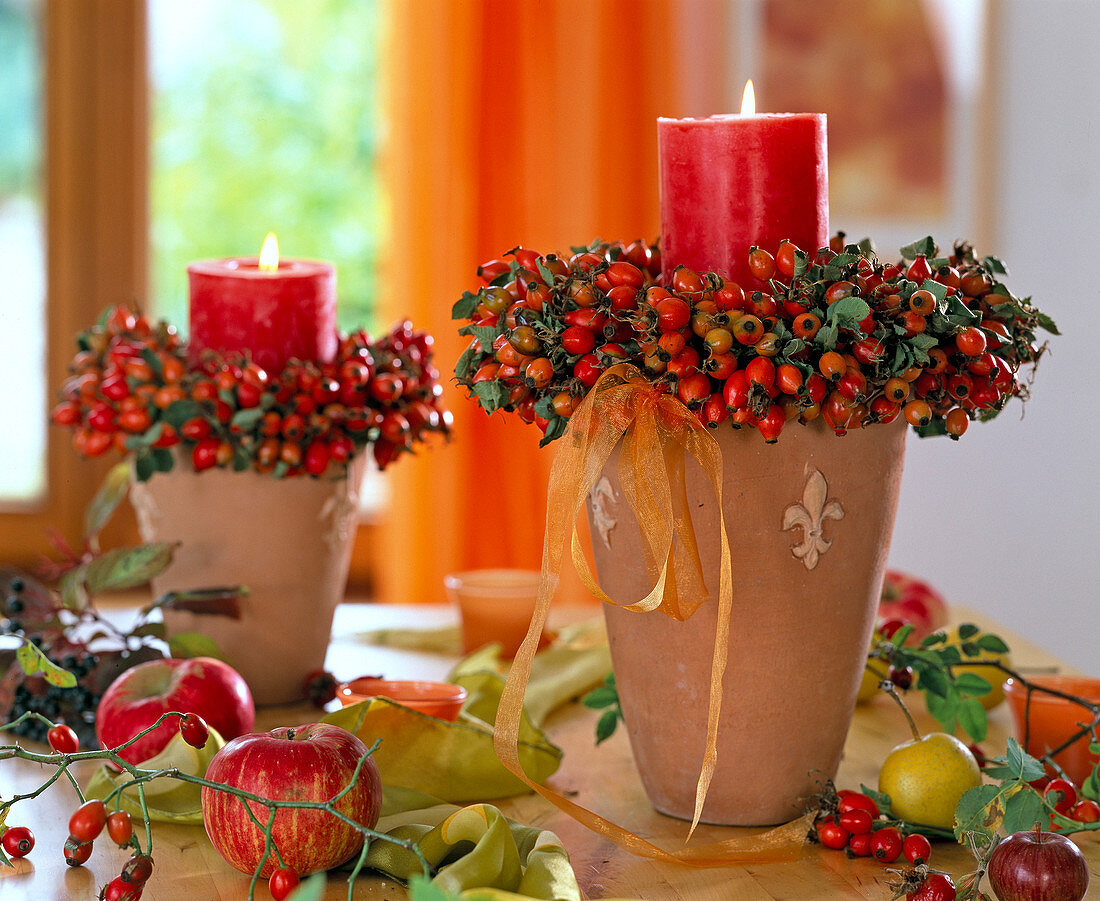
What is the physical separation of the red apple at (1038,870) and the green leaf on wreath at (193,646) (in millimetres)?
537

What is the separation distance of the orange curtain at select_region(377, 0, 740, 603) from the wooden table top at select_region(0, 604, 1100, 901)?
139 centimetres

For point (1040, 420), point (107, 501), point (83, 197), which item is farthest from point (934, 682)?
point (83, 197)

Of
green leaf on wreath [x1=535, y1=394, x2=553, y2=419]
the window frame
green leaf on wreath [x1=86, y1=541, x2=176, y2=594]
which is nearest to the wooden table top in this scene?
green leaf on wreath [x1=86, y1=541, x2=176, y2=594]

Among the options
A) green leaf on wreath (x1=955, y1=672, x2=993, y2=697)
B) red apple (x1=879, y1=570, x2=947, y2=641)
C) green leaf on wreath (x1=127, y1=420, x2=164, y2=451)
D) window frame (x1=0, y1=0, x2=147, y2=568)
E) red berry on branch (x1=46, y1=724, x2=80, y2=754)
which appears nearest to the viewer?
red berry on branch (x1=46, y1=724, x2=80, y2=754)

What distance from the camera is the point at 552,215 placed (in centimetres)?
225

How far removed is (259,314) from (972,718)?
572mm

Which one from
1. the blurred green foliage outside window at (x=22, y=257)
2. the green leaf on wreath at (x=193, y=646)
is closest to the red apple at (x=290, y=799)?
the green leaf on wreath at (x=193, y=646)

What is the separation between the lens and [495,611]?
106cm

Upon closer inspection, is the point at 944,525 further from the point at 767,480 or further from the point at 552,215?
the point at 767,480

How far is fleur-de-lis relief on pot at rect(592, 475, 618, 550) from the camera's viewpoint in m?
0.70

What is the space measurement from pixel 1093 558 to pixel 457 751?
1.75 m

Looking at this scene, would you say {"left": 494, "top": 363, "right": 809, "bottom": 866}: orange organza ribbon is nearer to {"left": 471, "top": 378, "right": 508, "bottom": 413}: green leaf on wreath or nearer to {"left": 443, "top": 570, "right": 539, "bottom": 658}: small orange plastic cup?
{"left": 471, "top": 378, "right": 508, "bottom": 413}: green leaf on wreath

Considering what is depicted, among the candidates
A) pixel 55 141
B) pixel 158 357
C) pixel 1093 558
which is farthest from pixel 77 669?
pixel 1093 558

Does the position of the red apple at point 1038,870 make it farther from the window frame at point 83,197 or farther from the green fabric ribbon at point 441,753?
the window frame at point 83,197
